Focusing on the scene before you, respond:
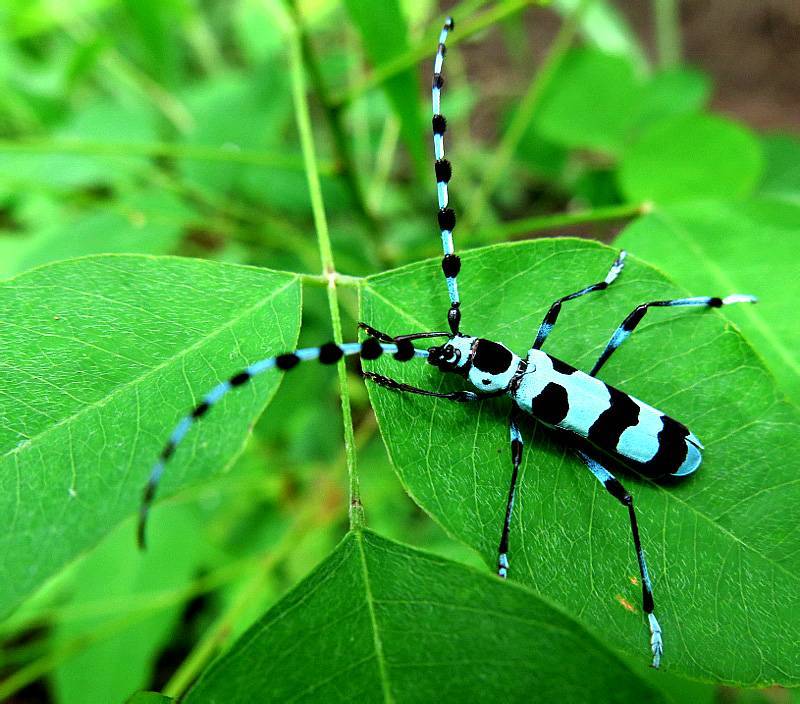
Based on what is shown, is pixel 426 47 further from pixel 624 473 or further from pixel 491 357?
pixel 624 473

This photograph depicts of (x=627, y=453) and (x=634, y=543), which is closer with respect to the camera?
(x=634, y=543)

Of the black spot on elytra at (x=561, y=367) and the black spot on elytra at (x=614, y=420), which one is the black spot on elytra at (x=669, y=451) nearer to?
the black spot on elytra at (x=614, y=420)

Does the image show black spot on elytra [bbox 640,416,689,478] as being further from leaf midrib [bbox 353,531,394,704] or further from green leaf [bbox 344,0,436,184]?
green leaf [bbox 344,0,436,184]

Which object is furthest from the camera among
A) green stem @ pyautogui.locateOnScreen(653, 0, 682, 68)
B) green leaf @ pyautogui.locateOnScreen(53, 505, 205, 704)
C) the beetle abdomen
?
green stem @ pyautogui.locateOnScreen(653, 0, 682, 68)

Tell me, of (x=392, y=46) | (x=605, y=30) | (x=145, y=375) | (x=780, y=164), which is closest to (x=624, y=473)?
(x=145, y=375)

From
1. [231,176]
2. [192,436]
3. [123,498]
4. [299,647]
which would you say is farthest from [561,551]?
[231,176]

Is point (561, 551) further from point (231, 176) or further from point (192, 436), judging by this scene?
point (231, 176)

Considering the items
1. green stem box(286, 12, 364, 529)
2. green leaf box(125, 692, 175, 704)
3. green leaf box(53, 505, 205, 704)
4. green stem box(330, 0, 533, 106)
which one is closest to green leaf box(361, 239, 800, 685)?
green stem box(286, 12, 364, 529)
